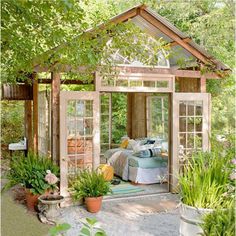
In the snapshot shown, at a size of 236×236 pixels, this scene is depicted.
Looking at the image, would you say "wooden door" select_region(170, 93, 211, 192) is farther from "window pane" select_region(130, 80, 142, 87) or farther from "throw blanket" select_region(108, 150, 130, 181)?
"throw blanket" select_region(108, 150, 130, 181)

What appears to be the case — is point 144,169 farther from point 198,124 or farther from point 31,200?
point 31,200

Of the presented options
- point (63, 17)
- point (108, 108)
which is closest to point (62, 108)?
point (63, 17)

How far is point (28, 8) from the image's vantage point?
304 centimetres

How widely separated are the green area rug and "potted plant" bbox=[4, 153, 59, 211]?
4.88 feet

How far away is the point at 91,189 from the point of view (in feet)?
19.6

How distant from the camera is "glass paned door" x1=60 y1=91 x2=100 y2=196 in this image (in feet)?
20.3

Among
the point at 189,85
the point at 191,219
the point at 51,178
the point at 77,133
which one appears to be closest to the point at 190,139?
the point at 189,85

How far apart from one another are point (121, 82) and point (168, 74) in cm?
99

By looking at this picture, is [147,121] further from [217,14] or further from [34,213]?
[34,213]

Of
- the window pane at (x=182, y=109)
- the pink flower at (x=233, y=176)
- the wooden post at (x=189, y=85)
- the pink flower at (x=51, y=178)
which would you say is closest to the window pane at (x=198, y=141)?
the window pane at (x=182, y=109)

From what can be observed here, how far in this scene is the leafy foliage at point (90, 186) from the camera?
5.96 m

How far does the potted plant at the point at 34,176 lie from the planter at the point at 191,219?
7.95 ft

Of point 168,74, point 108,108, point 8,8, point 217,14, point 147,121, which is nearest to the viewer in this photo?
point 8,8

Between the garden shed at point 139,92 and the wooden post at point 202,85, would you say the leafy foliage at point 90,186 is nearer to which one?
the garden shed at point 139,92
